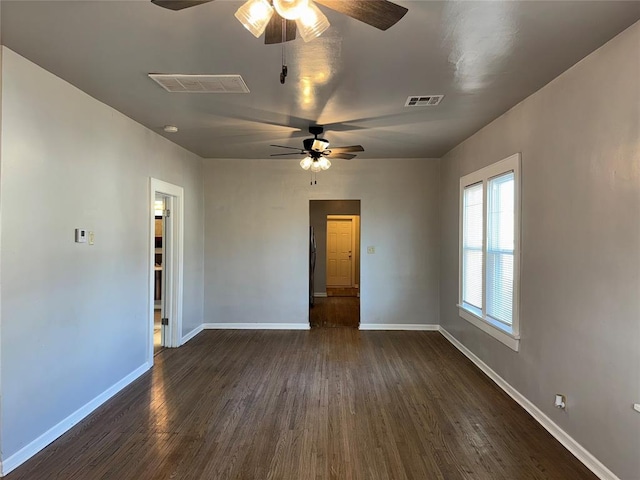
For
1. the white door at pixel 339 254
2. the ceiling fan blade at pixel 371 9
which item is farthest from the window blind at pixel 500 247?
the white door at pixel 339 254

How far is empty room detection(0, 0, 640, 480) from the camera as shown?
2.03m

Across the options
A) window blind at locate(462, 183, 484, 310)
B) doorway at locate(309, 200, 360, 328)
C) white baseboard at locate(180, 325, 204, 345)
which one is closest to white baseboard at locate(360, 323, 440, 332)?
doorway at locate(309, 200, 360, 328)

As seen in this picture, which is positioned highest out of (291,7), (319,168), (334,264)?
(291,7)

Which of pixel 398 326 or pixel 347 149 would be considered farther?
pixel 398 326

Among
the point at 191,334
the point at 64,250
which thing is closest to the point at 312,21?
the point at 64,250

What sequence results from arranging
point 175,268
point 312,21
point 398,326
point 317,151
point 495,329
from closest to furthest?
point 312,21 → point 495,329 → point 317,151 → point 175,268 → point 398,326

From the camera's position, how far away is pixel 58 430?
265 cm

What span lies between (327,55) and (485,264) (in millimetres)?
2728

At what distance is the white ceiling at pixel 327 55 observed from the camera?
6.21ft

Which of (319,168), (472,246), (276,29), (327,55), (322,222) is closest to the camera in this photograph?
(276,29)

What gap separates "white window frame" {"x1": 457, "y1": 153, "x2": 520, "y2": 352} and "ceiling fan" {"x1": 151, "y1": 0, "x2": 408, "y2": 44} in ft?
7.42

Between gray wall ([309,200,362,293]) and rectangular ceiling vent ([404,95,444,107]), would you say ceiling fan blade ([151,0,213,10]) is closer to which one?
rectangular ceiling vent ([404,95,444,107])

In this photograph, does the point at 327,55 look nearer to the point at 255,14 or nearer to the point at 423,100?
Answer: the point at 255,14

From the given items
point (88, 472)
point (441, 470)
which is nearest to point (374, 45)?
point (441, 470)
